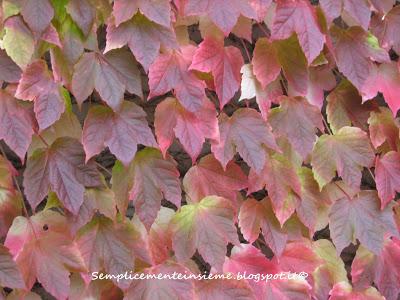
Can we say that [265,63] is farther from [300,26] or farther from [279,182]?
[279,182]

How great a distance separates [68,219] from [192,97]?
0.41 metres

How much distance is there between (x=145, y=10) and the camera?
141cm

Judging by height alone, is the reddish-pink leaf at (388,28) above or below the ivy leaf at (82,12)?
below

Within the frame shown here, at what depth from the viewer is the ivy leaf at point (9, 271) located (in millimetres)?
1428

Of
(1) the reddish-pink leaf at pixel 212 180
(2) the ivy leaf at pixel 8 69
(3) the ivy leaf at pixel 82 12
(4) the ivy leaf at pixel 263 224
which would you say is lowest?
(4) the ivy leaf at pixel 263 224

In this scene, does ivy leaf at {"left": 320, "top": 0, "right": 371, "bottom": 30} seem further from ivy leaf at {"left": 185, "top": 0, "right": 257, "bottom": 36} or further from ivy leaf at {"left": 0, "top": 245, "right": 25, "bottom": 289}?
ivy leaf at {"left": 0, "top": 245, "right": 25, "bottom": 289}

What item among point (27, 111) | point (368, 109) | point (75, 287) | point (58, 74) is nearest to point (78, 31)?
point (58, 74)

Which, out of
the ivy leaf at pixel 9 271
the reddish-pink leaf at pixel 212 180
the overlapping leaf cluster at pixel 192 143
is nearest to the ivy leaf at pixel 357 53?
the overlapping leaf cluster at pixel 192 143

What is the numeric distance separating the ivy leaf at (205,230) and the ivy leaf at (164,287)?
4 centimetres

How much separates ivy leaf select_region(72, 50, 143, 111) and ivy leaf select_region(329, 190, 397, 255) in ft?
2.08

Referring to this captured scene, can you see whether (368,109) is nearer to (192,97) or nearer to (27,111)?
(192,97)

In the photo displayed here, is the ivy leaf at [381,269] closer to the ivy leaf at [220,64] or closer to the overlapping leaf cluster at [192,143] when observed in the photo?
the overlapping leaf cluster at [192,143]

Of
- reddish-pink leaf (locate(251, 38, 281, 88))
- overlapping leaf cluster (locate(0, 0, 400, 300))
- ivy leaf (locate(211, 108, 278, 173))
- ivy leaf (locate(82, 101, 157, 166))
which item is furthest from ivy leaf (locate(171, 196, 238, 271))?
reddish-pink leaf (locate(251, 38, 281, 88))

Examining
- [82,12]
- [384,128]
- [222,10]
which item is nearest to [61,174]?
[82,12]
